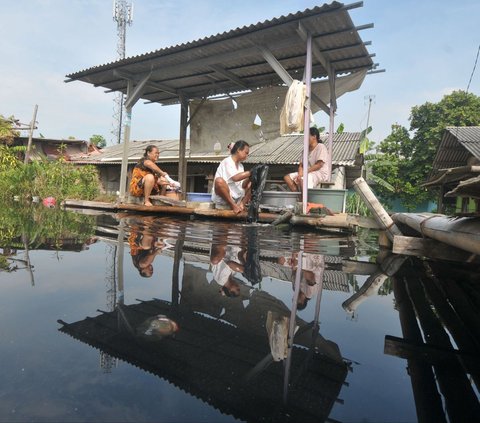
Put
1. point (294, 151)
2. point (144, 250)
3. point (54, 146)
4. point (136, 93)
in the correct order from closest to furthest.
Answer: point (144, 250)
point (136, 93)
point (294, 151)
point (54, 146)

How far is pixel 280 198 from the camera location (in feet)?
19.1

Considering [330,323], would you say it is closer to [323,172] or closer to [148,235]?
[148,235]

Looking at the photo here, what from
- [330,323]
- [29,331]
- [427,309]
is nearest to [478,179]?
[427,309]

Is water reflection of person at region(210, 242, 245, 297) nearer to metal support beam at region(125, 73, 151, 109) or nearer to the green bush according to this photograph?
metal support beam at region(125, 73, 151, 109)

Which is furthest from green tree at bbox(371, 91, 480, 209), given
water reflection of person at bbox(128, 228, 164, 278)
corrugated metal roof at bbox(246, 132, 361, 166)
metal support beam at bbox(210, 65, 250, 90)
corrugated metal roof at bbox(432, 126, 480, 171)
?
water reflection of person at bbox(128, 228, 164, 278)

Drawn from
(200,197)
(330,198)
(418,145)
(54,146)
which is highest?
(418,145)

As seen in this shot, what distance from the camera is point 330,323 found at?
4.89 ft

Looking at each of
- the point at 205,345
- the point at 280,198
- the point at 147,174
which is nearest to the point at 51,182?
the point at 147,174

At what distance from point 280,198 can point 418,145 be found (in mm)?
20992

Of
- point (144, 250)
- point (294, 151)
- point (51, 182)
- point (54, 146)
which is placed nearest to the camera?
point (144, 250)

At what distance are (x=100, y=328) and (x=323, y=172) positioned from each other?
5.78 meters

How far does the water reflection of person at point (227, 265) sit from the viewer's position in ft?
6.23

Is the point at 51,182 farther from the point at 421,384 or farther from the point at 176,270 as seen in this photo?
the point at 421,384

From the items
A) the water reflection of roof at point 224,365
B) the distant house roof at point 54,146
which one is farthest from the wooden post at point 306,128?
the distant house roof at point 54,146
